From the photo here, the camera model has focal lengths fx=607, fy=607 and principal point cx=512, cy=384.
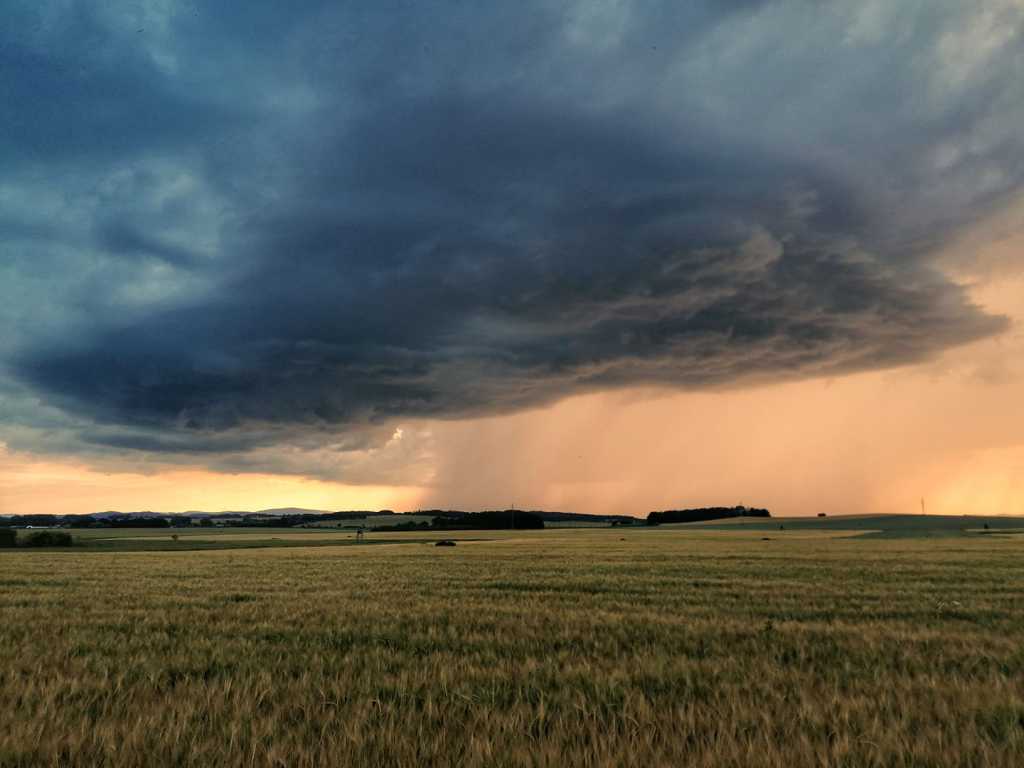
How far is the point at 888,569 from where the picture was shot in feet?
77.7

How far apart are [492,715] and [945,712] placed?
3956mm

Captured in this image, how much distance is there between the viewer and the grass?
439 centimetres

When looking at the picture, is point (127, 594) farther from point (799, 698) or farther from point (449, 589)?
point (799, 698)

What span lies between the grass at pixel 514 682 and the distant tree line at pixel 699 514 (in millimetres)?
183607

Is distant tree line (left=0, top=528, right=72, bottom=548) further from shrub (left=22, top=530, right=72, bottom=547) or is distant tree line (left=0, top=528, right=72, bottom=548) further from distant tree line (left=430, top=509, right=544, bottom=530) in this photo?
distant tree line (left=430, top=509, right=544, bottom=530)

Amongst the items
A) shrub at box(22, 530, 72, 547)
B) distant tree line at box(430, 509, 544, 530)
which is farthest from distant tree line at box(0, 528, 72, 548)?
distant tree line at box(430, 509, 544, 530)

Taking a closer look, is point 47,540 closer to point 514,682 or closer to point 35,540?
point 35,540

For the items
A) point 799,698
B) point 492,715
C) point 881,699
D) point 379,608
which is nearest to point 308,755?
point 492,715

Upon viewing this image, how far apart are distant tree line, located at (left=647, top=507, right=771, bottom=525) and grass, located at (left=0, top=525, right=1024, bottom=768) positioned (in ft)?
602

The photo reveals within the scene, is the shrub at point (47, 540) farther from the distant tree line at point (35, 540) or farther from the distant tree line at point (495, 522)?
the distant tree line at point (495, 522)

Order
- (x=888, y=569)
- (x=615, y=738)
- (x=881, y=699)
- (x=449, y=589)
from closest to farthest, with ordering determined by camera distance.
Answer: (x=615, y=738), (x=881, y=699), (x=449, y=589), (x=888, y=569)

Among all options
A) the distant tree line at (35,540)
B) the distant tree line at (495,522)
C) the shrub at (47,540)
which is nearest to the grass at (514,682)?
the distant tree line at (35,540)

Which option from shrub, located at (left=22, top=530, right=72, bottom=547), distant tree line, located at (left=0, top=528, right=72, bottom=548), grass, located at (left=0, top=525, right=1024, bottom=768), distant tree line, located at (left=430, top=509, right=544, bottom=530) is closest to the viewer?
grass, located at (left=0, top=525, right=1024, bottom=768)

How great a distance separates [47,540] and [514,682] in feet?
360
